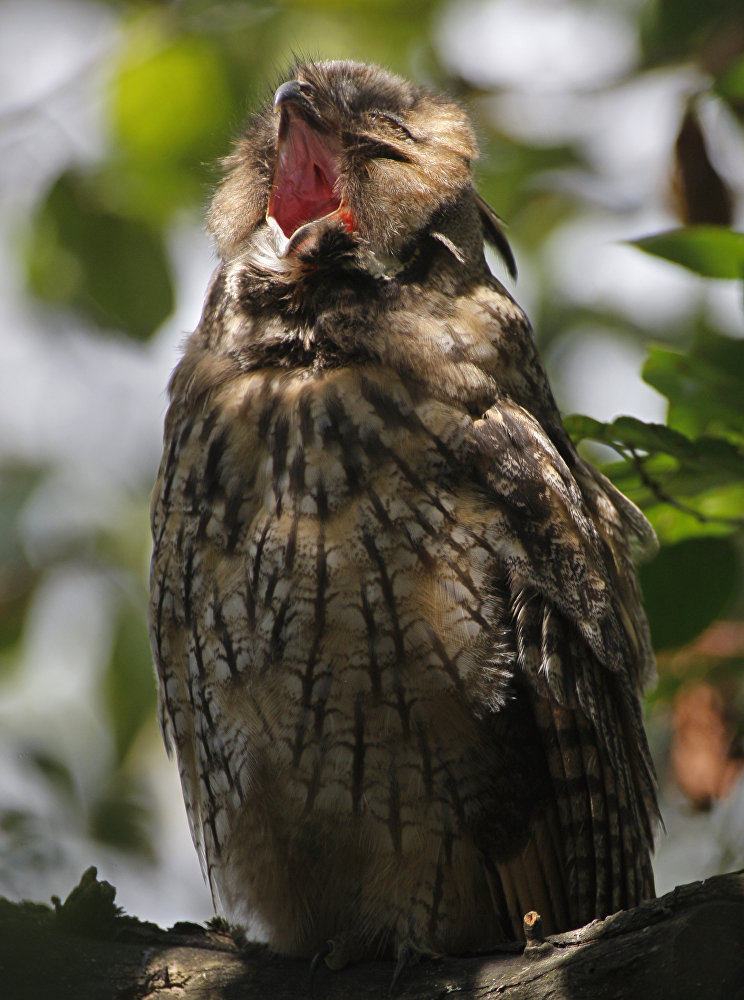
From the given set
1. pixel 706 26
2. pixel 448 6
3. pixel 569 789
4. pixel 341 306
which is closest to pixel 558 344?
pixel 448 6

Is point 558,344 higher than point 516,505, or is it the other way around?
point 558,344

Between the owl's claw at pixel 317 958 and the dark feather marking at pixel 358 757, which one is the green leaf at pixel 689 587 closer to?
the dark feather marking at pixel 358 757

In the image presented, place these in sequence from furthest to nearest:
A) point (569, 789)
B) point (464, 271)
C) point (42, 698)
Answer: point (42, 698), point (464, 271), point (569, 789)

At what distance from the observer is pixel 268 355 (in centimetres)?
232

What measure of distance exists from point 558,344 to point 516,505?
10.3ft

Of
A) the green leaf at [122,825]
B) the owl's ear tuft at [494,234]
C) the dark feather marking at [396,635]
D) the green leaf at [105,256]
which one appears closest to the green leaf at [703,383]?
the dark feather marking at [396,635]

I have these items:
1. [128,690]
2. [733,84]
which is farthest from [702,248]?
[128,690]

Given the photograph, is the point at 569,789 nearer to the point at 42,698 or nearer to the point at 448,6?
the point at 448,6

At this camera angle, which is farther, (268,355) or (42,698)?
(42,698)

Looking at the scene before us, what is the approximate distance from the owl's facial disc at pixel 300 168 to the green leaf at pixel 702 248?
76cm

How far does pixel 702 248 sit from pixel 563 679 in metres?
0.83

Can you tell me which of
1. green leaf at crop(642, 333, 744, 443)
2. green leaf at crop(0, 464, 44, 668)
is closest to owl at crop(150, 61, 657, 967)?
green leaf at crop(642, 333, 744, 443)

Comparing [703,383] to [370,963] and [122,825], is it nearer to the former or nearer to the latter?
[370,963]

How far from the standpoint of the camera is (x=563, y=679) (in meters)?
2.12
